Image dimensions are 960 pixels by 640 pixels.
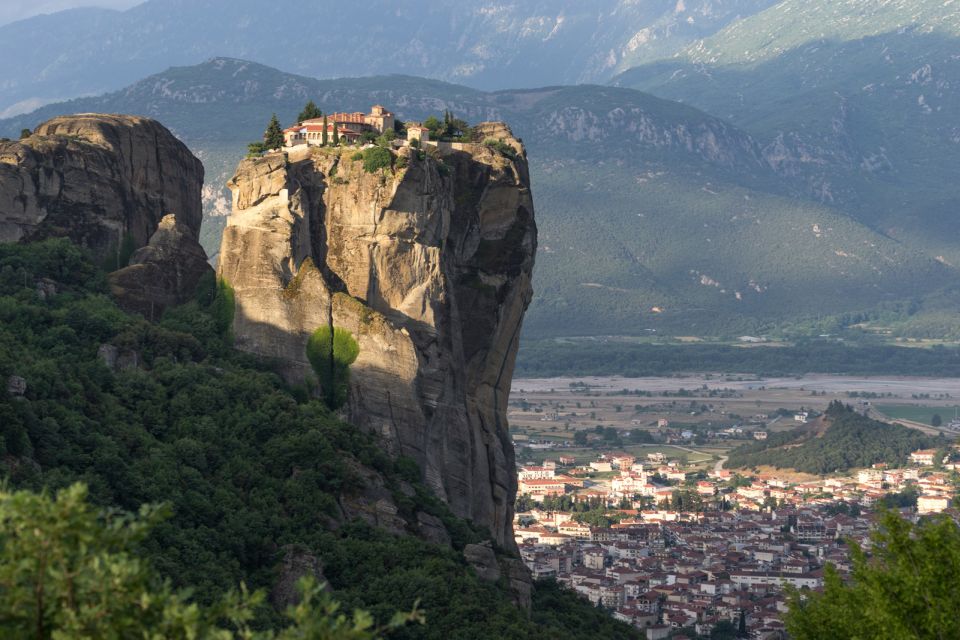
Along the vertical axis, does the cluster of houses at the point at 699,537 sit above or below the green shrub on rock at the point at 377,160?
below

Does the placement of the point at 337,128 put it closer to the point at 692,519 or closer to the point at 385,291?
the point at 385,291

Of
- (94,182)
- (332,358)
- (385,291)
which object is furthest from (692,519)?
(332,358)

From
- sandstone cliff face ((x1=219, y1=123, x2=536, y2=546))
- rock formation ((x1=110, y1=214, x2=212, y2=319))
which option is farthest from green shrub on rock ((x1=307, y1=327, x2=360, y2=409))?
rock formation ((x1=110, y1=214, x2=212, y2=319))

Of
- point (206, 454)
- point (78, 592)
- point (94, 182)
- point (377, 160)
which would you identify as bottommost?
point (206, 454)

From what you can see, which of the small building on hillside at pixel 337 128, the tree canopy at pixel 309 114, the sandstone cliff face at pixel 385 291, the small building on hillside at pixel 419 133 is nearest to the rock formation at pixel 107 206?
the sandstone cliff face at pixel 385 291

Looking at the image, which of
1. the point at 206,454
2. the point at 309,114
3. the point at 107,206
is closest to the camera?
the point at 206,454

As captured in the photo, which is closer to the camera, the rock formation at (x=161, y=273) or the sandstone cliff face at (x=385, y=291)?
the sandstone cliff face at (x=385, y=291)

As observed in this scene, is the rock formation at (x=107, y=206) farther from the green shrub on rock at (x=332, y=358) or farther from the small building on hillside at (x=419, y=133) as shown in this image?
the small building on hillside at (x=419, y=133)

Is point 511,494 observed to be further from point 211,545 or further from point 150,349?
point 211,545
